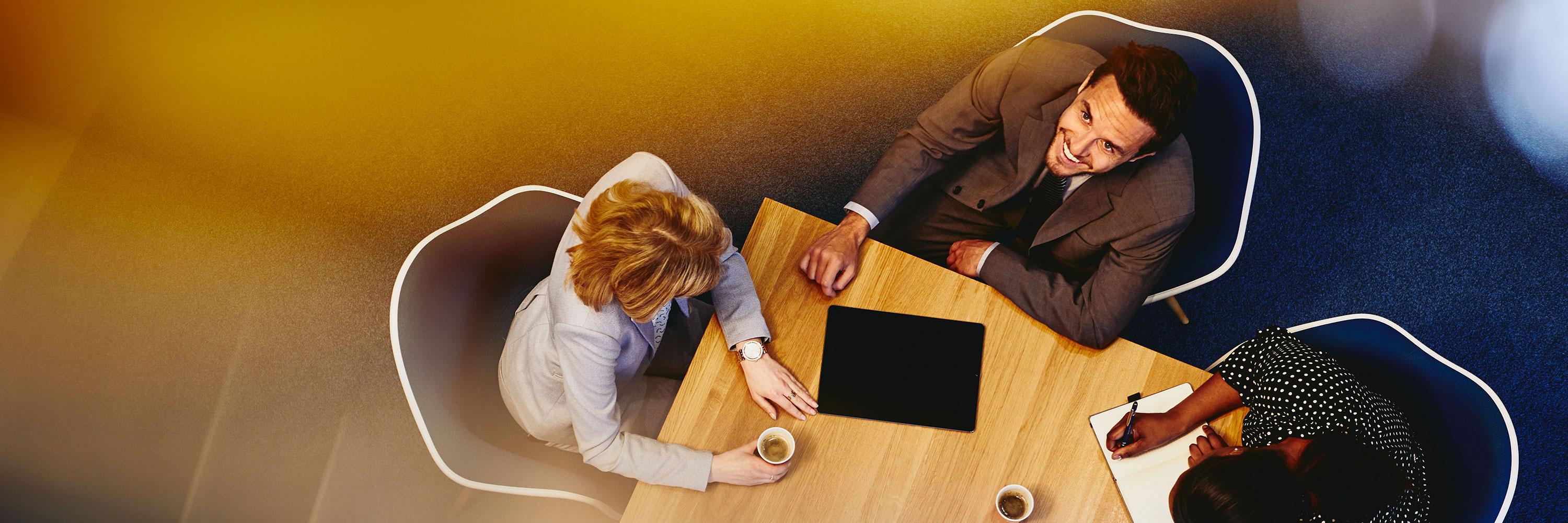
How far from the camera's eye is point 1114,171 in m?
1.73

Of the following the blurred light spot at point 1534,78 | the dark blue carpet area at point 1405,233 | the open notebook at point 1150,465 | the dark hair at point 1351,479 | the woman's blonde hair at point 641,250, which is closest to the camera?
the woman's blonde hair at point 641,250

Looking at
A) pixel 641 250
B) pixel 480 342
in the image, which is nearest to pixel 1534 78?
pixel 641 250

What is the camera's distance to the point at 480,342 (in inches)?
61.6

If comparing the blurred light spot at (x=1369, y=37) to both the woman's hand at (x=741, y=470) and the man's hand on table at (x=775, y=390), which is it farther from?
the woman's hand at (x=741, y=470)

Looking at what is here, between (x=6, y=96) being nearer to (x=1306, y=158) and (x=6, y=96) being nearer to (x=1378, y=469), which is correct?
(x=1378, y=469)

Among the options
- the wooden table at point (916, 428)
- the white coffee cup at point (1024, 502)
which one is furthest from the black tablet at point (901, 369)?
the white coffee cup at point (1024, 502)

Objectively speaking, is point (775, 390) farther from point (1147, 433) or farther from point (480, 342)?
point (1147, 433)

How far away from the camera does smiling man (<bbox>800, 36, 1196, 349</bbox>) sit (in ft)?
5.21

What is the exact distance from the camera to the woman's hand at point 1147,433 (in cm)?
152

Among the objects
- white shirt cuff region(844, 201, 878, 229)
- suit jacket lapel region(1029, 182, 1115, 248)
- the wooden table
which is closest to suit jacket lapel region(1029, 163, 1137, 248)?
suit jacket lapel region(1029, 182, 1115, 248)

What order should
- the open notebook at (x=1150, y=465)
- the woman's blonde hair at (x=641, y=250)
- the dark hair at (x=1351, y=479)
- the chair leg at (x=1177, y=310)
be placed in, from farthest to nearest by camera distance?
the chair leg at (x=1177, y=310) < the open notebook at (x=1150, y=465) < the dark hair at (x=1351, y=479) < the woman's blonde hair at (x=641, y=250)

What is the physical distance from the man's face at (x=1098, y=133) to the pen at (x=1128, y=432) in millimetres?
519

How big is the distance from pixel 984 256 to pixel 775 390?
0.57 metres

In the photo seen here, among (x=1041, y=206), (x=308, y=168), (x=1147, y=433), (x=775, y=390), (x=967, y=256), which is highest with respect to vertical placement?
(x=1041, y=206)
